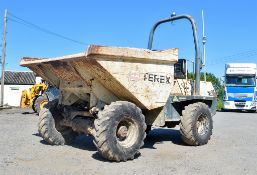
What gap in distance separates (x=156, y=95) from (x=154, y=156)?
129 cm

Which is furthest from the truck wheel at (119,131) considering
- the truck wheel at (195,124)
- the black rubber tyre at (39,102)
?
the black rubber tyre at (39,102)

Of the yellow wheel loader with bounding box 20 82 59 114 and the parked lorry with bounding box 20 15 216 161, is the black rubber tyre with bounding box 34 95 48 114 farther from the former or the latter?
the parked lorry with bounding box 20 15 216 161

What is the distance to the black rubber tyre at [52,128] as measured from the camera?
8633 millimetres

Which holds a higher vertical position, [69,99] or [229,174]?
[69,99]

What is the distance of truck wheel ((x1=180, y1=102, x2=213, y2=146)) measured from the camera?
895 centimetres

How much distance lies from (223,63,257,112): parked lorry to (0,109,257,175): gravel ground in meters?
15.5

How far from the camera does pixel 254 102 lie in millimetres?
25344

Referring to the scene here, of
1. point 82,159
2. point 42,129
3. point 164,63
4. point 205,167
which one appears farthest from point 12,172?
point 164,63

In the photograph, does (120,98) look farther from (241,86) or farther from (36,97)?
(241,86)

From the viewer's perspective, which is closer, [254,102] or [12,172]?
[12,172]

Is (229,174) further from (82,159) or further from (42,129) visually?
(42,129)

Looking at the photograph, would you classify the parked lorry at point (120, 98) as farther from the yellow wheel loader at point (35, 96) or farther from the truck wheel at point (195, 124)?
the yellow wheel loader at point (35, 96)

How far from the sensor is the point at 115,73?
279 inches

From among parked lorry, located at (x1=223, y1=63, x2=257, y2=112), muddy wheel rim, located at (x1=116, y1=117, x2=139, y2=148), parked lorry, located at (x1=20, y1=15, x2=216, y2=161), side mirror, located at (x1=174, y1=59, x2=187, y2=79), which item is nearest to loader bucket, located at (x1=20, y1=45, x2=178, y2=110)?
parked lorry, located at (x1=20, y1=15, x2=216, y2=161)
